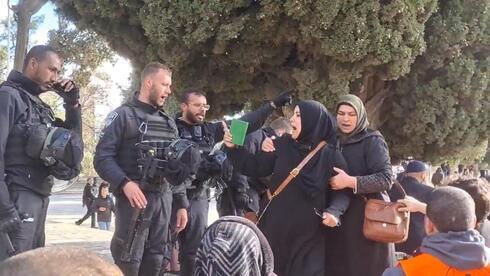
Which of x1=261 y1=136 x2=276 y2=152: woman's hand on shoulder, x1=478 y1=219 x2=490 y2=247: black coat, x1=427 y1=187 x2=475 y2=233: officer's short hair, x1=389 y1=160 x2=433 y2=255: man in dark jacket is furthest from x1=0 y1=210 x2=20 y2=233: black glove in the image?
x1=389 y1=160 x2=433 y2=255: man in dark jacket

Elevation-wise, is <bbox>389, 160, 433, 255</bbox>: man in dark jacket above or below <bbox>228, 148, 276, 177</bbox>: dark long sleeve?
below

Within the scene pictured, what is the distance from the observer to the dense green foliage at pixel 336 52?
655 cm

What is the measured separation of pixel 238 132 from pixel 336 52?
7.69 feet

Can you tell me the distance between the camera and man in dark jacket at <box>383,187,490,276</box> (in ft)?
9.54

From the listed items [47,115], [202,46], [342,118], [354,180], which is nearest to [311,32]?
[202,46]

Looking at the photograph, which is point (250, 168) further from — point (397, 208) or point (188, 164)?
point (397, 208)

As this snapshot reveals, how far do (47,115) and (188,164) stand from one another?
3.40ft

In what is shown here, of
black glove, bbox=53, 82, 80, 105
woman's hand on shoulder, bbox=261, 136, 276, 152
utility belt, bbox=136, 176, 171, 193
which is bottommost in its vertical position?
utility belt, bbox=136, 176, 171, 193

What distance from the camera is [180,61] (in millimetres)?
7008

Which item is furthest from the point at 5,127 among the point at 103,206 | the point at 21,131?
the point at 103,206

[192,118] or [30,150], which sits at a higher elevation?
[192,118]

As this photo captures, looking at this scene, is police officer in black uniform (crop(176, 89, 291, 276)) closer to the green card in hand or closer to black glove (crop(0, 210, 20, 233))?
the green card in hand

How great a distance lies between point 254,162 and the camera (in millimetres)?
4738

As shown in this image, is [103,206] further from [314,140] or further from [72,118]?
[314,140]
